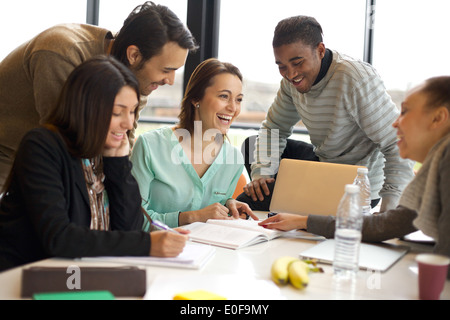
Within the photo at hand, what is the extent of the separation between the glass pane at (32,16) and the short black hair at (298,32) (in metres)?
2.37

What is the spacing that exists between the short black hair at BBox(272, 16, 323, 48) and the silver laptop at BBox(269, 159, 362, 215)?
66 centimetres

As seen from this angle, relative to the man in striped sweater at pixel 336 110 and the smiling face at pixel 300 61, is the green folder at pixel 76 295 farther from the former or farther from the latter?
the smiling face at pixel 300 61

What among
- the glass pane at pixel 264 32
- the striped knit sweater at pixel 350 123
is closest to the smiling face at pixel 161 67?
the striped knit sweater at pixel 350 123

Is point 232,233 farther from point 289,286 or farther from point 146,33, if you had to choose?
point 146,33

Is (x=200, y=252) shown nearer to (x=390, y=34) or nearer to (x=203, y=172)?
(x=203, y=172)

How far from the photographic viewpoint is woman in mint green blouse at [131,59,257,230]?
2.12 meters

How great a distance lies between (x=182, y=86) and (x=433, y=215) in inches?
113

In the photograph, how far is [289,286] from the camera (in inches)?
49.3

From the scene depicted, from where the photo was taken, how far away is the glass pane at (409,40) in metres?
3.38

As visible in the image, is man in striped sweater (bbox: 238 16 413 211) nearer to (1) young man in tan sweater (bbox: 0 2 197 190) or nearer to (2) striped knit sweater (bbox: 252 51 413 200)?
(2) striped knit sweater (bbox: 252 51 413 200)
